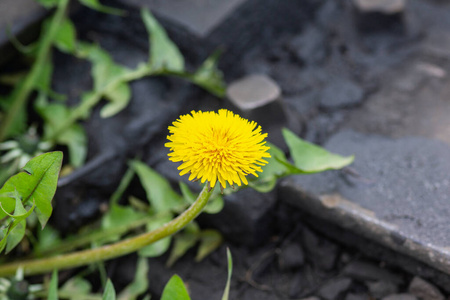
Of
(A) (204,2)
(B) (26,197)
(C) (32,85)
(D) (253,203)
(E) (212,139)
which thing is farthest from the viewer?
(A) (204,2)

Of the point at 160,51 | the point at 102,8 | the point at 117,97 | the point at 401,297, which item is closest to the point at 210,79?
the point at 160,51

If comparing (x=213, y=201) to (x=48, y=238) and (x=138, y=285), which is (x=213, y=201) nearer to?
(x=138, y=285)

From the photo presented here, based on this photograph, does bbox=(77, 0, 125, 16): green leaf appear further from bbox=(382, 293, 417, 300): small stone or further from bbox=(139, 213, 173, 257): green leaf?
bbox=(382, 293, 417, 300): small stone

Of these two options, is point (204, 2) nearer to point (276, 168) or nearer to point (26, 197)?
point (276, 168)

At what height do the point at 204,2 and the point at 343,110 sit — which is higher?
the point at 204,2

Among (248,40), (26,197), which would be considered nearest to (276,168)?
(26,197)

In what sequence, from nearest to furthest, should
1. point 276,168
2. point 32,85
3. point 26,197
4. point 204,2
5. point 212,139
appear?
point 212,139 < point 26,197 < point 276,168 < point 32,85 < point 204,2

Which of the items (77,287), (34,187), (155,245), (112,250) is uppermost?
(34,187)
